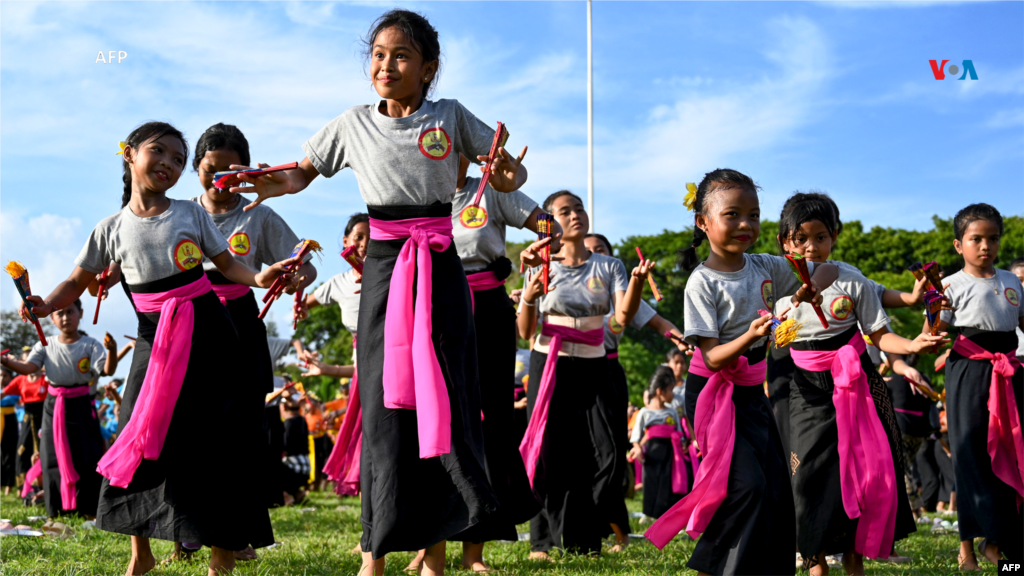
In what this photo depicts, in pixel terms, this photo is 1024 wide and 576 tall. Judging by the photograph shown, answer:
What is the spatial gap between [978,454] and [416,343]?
161 inches

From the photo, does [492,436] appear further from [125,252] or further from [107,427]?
[107,427]

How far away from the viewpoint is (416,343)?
11.6ft

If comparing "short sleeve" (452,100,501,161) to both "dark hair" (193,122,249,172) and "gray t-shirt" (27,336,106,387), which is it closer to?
"dark hair" (193,122,249,172)

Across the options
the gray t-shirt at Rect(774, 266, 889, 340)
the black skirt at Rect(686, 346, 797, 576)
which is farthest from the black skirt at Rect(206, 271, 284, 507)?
the gray t-shirt at Rect(774, 266, 889, 340)

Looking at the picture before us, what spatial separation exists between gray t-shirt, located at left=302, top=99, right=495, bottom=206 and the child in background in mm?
3407

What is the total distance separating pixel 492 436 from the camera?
4.81 meters

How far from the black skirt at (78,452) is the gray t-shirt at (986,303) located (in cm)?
716

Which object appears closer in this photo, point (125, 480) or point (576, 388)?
point (125, 480)

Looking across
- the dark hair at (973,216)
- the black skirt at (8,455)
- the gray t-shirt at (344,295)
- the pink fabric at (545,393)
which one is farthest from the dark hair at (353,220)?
the black skirt at (8,455)

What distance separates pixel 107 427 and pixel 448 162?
1276 centimetres

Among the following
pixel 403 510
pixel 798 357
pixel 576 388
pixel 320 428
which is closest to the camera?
pixel 403 510

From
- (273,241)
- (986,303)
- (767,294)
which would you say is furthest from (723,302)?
(986,303)

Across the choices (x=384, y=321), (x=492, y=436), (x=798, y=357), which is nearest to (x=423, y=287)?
(x=384, y=321)

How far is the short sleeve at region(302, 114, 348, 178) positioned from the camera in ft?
12.7
